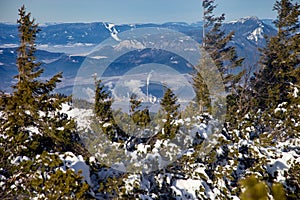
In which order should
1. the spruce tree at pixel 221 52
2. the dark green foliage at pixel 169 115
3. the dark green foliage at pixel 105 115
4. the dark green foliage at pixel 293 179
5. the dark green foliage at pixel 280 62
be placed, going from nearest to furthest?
1. the dark green foliage at pixel 293 179
2. the dark green foliage at pixel 105 115
3. the dark green foliage at pixel 169 115
4. the dark green foliage at pixel 280 62
5. the spruce tree at pixel 221 52

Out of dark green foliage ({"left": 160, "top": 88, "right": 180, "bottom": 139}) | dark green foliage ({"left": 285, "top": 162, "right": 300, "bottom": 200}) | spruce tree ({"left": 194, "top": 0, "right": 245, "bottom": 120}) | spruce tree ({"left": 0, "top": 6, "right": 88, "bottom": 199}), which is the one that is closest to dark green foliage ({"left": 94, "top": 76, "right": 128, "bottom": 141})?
spruce tree ({"left": 0, "top": 6, "right": 88, "bottom": 199})

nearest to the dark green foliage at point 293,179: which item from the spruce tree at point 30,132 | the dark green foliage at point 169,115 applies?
the dark green foliage at point 169,115

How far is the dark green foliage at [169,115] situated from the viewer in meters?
16.5

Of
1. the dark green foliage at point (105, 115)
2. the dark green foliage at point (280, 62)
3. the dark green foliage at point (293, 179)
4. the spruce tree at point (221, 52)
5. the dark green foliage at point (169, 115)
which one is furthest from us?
the spruce tree at point (221, 52)

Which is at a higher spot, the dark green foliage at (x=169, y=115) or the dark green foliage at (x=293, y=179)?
the dark green foliage at (x=169, y=115)

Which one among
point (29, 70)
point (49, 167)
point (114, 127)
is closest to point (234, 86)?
point (114, 127)

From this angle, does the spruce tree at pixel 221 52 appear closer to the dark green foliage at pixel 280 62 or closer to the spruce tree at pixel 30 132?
the dark green foliage at pixel 280 62

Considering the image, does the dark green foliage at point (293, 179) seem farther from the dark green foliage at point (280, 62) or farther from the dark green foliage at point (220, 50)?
the dark green foliage at point (220, 50)

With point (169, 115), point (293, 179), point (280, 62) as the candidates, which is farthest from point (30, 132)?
point (280, 62)

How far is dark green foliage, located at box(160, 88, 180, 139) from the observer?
54.1ft

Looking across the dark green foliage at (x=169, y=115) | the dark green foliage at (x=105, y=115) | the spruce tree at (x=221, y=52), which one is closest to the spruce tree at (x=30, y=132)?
the dark green foliage at (x=105, y=115)

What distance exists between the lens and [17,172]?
10.9 meters

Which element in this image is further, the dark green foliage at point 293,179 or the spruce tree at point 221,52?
the spruce tree at point 221,52

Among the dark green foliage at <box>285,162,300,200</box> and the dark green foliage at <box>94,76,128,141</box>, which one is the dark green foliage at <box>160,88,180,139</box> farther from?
the dark green foliage at <box>285,162,300,200</box>
